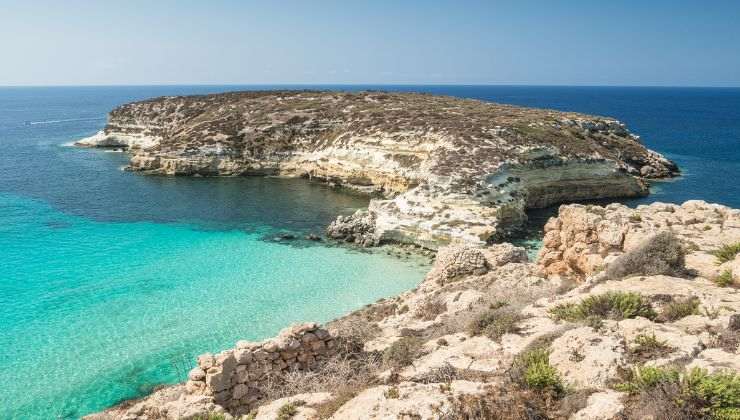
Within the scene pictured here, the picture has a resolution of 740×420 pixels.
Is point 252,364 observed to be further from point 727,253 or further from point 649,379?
point 727,253

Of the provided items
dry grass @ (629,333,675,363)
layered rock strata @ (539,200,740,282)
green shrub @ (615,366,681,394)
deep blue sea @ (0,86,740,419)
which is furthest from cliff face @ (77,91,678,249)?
green shrub @ (615,366,681,394)

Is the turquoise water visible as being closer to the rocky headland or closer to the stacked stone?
the rocky headland

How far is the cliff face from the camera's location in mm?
33938

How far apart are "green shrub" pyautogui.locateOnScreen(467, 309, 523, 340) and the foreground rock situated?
26mm

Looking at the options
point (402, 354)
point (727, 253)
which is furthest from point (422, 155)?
point (402, 354)

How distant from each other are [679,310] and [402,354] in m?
5.94

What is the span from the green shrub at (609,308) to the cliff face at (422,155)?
19.2m

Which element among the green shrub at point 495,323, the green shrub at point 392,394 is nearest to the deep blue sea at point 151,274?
the green shrub at point 495,323

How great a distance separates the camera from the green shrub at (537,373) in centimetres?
779

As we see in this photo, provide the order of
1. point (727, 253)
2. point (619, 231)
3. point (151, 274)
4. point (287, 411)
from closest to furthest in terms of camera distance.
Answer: point (287, 411), point (727, 253), point (619, 231), point (151, 274)

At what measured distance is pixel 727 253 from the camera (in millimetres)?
13164

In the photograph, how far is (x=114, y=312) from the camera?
2116cm

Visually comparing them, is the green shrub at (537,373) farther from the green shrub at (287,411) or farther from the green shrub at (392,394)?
the green shrub at (287,411)

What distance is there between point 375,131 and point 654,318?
144 feet
